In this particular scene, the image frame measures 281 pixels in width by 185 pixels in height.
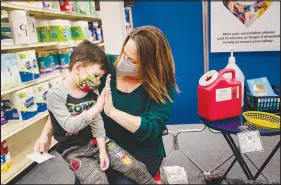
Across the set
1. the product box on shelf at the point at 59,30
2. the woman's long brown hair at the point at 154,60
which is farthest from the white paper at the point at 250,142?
the product box on shelf at the point at 59,30

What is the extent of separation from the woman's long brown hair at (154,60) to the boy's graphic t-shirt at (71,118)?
0.24 meters

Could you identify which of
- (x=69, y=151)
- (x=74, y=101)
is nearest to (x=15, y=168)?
(x=69, y=151)

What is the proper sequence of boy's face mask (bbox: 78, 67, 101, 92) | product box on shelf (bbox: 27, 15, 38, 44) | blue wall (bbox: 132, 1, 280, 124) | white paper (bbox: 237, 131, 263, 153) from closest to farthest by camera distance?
boy's face mask (bbox: 78, 67, 101, 92) < white paper (bbox: 237, 131, 263, 153) < blue wall (bbox: 132, 1, 280, 124) < product box on shelf (bbox: 27, 15, 38, 44)

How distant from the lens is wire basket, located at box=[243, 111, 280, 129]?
1312mm

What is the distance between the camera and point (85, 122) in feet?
3.18

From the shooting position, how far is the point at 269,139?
10.1 ft

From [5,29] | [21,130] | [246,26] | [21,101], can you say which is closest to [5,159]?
[21,130]

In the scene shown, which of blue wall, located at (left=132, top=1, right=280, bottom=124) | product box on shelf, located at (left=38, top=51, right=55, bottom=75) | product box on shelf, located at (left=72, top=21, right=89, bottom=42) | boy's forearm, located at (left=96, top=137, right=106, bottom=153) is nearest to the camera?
boy's forearm, located at (left=96, top=137, right=106, bottom=153)

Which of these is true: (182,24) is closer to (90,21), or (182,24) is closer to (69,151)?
(69,151)

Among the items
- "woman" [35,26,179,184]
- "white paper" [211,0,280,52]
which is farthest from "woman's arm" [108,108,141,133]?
"white paper" [211,0,280,52]

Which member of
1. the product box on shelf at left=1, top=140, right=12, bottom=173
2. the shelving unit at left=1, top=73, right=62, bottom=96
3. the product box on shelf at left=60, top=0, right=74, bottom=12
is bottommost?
the product box on shelf at left=1, top=140, right=12, bottom=173

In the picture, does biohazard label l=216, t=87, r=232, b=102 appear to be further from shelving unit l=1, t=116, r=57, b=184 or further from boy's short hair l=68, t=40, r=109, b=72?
shelving unit l=1, t=116, r=57, b=184

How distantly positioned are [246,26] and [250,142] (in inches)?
31.1

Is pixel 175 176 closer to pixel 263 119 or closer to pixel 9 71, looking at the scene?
pixel 263 119
